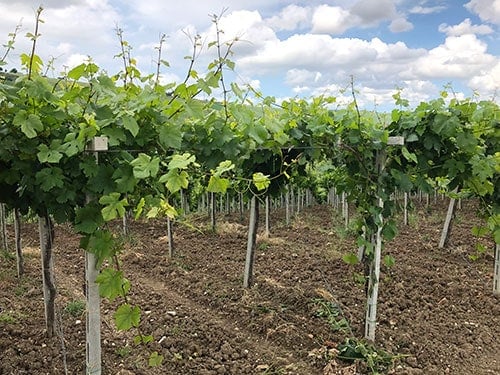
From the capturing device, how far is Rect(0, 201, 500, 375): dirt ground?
12.7 ft

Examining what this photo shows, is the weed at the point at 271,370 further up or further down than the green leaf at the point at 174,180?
further down

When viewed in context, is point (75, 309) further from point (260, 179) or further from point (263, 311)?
point (260, 179)

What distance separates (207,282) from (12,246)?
12.1 feet

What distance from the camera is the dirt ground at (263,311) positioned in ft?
12.7

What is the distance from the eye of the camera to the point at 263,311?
4.98 meters

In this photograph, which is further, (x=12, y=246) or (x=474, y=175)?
(x=12, y=246)

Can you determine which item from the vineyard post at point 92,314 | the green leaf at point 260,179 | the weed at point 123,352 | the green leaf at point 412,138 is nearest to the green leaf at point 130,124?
the green leaf at point 260,179

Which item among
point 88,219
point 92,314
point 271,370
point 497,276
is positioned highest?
point 88,219

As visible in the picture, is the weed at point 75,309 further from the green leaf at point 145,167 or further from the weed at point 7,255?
the green leaf at point 145,167

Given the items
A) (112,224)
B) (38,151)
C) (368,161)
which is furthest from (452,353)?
(112,224)

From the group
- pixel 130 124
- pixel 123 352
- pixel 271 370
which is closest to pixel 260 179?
pixel 130 124

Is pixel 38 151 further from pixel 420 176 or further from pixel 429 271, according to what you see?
pixel 429 271

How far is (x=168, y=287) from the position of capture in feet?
19.3

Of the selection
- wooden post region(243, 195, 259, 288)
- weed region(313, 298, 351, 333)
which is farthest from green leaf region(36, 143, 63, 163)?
wooden post region(243, 195, 259, 288)
